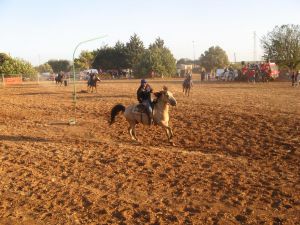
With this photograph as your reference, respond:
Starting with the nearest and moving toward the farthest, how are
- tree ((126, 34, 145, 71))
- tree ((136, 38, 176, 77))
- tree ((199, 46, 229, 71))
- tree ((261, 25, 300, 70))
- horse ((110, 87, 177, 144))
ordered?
horse ((110, 87, 177, 144)) < tree ((261, 25, 300, 70)) < tree ((136, 38, 176, 77)) < tree ((126, 34, 145, 71)) < tree ((199, 46, 229, 71))

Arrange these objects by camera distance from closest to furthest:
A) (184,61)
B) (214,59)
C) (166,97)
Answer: (166,97) → (214,59) → (184,61)

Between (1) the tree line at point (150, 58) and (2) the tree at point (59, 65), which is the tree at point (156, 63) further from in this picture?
(2) the tree at point (59, 65)

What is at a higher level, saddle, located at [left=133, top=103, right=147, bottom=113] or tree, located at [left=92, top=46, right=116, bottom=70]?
tree, located at [left=92, top=46, right=116, bottom=70]

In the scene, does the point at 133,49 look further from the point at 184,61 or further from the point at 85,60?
the point at 184,61

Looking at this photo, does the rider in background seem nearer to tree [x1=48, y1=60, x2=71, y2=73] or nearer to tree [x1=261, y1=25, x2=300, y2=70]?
tree [x1=261, y1=25, x2=300, y2=70]

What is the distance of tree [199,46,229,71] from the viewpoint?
89.0 meters

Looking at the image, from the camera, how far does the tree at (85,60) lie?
270ft

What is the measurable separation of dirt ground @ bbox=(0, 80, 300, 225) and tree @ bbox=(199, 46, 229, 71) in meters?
76.7

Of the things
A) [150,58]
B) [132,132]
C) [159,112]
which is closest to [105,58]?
[150,58]

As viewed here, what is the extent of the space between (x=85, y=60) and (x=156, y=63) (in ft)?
86.7

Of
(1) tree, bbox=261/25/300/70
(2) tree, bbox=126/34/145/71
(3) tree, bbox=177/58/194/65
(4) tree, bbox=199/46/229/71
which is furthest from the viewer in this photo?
(3) tree, bbox=177/58/194/65

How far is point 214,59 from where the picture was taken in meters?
89.3

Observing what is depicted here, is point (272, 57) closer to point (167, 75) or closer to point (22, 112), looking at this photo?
point (167, 75)

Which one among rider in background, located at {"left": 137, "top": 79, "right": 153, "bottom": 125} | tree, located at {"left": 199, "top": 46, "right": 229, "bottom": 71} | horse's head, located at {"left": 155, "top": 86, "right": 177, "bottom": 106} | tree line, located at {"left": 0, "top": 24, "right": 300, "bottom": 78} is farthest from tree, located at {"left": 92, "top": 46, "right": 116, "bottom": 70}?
horse's head, located at {"left": 155, "top": 86, "right": 177, "bottom": 106}
